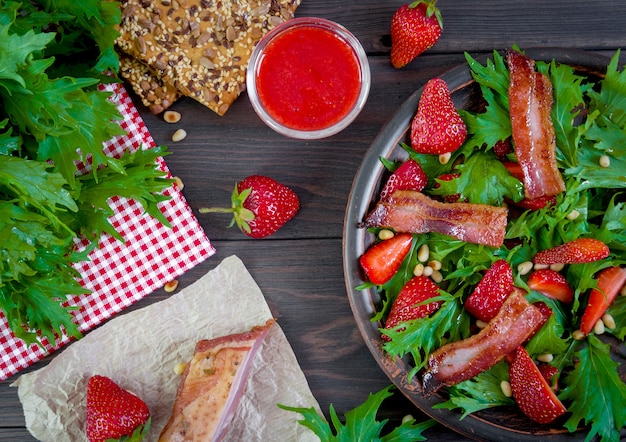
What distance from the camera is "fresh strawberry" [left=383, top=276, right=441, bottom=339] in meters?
2.08

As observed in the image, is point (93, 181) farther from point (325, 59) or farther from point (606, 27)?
point (606, 27)

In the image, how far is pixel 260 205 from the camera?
2.20 metres

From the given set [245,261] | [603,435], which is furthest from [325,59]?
[603,435]

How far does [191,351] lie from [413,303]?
0.91 meters

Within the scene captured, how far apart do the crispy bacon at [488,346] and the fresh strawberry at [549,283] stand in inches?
3.3

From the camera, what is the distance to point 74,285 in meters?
2.17

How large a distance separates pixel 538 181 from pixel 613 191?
0.34 metres

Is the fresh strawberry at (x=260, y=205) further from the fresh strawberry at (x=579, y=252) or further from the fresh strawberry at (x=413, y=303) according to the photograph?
the fresh strawberry at (x=579, y=252)

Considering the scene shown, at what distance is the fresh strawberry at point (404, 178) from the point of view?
208 centimetres

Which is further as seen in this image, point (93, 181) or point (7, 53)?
point (93, 181)

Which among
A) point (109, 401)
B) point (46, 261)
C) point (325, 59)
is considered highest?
point (325, 59)

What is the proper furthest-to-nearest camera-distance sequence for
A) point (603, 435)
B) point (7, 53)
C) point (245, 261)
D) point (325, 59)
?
point (245, 261)
point (325, 59)
point (603, 435)
point (7, 53)

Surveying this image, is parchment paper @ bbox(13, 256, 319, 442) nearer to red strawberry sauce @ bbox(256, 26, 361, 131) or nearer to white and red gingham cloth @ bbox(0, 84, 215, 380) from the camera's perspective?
white and red gingham cloth @ bbox(0, 84, 215, 380)

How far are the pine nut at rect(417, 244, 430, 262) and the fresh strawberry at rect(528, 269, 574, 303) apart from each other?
1.21ft
